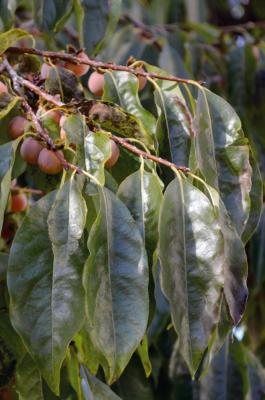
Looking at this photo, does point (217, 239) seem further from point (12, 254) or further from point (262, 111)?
point (262, 111)

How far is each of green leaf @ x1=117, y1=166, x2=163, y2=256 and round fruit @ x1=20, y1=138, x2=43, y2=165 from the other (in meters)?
0.16

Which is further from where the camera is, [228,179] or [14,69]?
[14,69]

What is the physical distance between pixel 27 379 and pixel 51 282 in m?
0.20

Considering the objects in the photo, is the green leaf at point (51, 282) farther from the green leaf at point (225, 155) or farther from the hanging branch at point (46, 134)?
the green leaf at point (225, 155)

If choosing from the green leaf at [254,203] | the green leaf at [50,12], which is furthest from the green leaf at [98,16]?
the green leaf at [254,203]

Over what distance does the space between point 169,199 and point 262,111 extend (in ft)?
5.19

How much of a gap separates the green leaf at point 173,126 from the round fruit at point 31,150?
0.15 m

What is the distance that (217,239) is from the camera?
0.90 meters

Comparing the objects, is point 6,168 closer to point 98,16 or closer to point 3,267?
point 3,267

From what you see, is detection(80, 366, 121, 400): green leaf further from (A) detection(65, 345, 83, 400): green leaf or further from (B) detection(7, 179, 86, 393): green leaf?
(B) detection(7, 179, 86, 393): green leaf

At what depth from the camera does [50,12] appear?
1423 millimetres

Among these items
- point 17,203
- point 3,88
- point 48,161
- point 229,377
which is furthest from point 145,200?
point 229,377

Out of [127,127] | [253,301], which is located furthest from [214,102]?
[253,301]

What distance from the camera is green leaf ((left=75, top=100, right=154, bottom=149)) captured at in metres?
1.04
